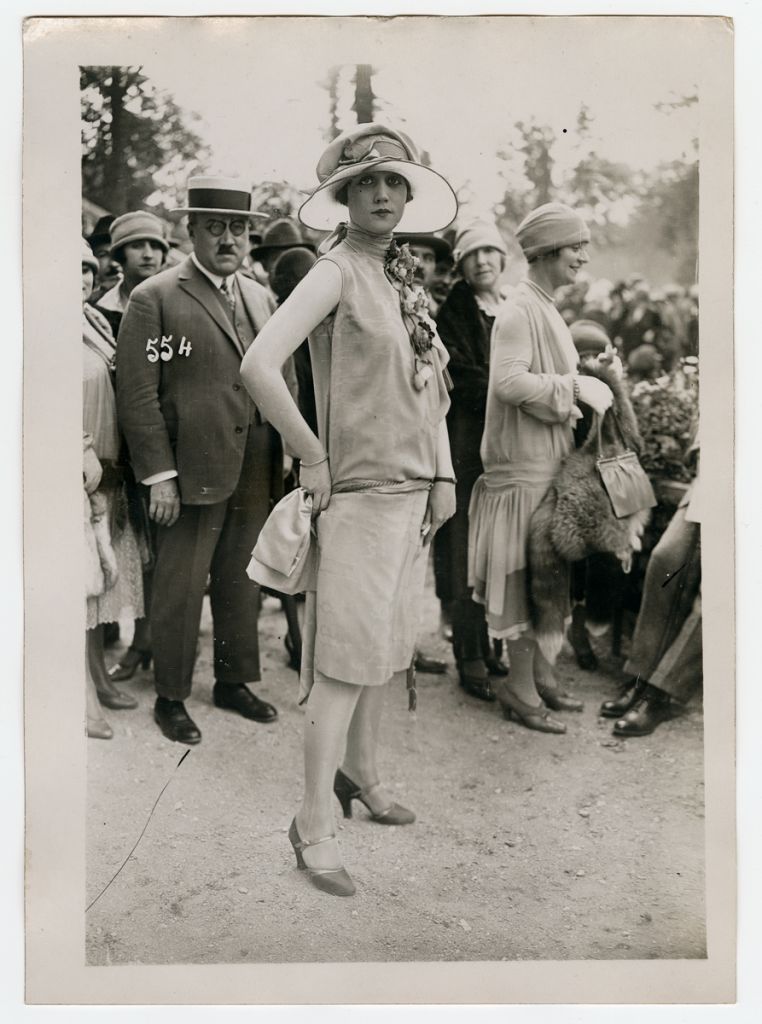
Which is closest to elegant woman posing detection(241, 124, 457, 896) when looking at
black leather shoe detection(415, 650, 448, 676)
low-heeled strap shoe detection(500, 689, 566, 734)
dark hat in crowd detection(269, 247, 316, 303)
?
dark hat in crowd detection(269, 247, 316, 303)

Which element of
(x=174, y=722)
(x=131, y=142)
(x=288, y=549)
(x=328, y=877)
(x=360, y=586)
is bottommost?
(x=328, y=877)

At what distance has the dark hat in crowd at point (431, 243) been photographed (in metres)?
3.48

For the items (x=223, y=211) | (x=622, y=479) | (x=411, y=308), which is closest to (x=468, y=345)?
(x=411, y=308)

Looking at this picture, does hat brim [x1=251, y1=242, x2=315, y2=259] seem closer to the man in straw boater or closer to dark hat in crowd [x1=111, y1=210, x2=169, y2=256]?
the man in straw boater

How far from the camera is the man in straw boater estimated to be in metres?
3.48

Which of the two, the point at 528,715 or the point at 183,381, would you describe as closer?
the point at 183,381

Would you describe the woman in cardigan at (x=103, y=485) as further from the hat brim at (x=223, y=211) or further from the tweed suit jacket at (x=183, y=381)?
the hat brim at (x=223, y=211)

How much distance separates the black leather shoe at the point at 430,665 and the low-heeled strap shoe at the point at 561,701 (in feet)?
1.25

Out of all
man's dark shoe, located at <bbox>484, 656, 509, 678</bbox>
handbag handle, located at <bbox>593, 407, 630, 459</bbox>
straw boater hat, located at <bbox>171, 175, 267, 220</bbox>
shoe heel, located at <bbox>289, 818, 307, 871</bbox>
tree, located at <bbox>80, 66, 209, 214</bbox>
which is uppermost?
tree, located at <bbox>80, 66, 209, 214</bbox>

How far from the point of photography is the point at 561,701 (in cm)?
366

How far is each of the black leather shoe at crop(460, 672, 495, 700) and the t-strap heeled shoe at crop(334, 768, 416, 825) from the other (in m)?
0.48

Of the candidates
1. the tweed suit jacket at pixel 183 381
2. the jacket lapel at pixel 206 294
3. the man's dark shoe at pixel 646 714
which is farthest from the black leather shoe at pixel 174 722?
the man's dark shoe at pixel 646 714

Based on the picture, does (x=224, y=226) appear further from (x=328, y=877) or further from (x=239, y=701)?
(x=328, y=877)

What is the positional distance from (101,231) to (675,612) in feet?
7.84
